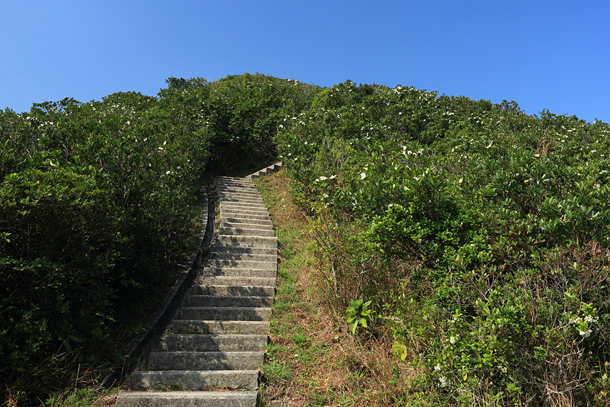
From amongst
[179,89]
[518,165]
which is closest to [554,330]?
[518,165]

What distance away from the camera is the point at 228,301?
23.2 feet

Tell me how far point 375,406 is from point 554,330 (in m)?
2.09

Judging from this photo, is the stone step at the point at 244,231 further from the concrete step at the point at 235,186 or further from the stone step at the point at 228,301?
the concrete step at the point at 235,186

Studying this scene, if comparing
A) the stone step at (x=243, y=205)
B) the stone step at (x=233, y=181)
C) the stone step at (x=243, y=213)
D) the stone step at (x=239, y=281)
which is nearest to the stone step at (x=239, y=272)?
the stone step at (x=239, y=281)

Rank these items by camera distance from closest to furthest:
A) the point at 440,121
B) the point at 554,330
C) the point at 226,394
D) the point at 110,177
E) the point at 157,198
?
the point at 554,330
the point at 226,394
the point at 110,177
the point at 157,198
the point at 440,121

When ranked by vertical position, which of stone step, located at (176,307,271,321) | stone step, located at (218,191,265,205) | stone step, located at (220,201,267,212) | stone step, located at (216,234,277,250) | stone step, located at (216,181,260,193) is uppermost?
stone step, located at (216,181,260,193)

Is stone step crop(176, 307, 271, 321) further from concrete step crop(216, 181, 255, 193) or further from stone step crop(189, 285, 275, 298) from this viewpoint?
concrete step crop(216, 181, 255, 193)

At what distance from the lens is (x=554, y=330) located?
10.4 ft

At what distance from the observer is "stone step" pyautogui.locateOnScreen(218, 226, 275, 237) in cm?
968

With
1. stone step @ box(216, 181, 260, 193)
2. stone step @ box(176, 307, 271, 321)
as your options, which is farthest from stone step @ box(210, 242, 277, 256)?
stone step @ box(216, 181, 260, 193)

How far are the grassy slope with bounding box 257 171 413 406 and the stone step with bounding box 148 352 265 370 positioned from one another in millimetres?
292

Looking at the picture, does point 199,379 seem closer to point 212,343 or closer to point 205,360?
point 205,360

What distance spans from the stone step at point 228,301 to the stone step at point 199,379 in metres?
2.06

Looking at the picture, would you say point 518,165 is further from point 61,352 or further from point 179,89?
point 179,89
